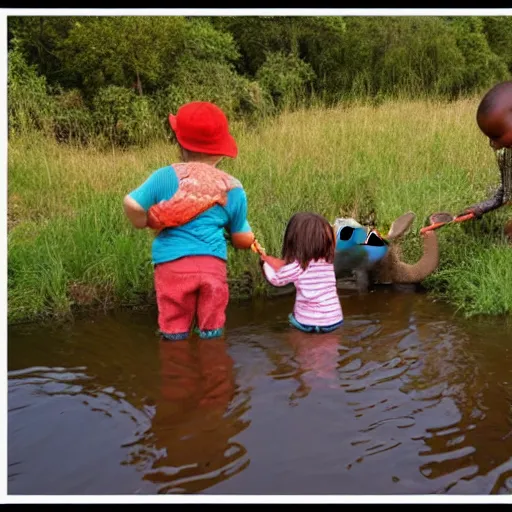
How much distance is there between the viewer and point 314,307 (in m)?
4.09

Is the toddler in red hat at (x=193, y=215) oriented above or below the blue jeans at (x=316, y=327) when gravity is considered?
above

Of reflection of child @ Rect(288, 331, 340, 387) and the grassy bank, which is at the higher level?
the grassy bank

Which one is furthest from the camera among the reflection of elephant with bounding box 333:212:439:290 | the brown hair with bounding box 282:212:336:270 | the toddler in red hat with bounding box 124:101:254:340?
the reflection of elephant with bounding box 333:212:439:290

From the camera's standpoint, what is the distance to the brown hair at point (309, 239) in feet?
13.0

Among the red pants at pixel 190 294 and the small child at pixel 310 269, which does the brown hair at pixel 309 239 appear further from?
the red pants at pixel 190 294

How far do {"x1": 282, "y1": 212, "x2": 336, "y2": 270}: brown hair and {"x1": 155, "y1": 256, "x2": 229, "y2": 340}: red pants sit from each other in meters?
0.53

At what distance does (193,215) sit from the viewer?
3.54 metres

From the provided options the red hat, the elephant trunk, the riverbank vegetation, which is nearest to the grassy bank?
the riverbank vegetation

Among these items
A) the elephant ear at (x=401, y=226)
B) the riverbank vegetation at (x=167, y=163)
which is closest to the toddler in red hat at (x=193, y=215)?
the riverbank vegetation at (x=167, y=163)

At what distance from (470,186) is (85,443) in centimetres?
451

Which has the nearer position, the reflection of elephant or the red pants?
the red pants

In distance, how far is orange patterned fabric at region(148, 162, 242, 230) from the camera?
348cm

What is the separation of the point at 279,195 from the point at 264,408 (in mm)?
2974

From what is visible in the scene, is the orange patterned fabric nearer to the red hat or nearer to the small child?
the red hat
